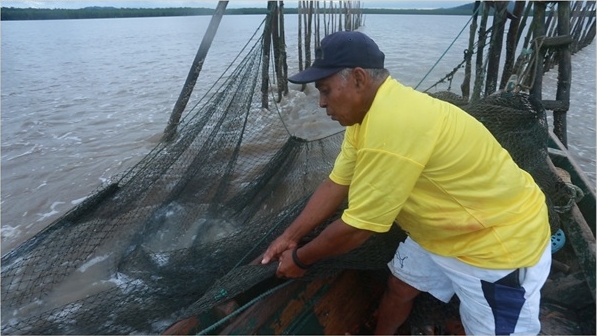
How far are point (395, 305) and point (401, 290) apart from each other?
13 cm

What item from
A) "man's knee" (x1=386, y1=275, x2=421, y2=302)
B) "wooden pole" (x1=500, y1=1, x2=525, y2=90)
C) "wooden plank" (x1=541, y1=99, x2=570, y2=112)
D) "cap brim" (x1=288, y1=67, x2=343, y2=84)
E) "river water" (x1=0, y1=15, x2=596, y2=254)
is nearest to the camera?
"cap brim" (x1=288, y1=67, x2=343, y2=84)

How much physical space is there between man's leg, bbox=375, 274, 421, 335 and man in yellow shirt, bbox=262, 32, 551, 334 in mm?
356

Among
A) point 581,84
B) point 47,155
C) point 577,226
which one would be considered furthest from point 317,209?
point 581,84

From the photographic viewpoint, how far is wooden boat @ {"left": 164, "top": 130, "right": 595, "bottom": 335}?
1845mm

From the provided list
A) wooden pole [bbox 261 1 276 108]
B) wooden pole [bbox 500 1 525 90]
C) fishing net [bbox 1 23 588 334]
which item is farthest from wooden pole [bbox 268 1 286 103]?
wooden pole [bbox 500 1 525 90]

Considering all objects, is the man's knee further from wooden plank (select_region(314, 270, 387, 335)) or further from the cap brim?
the cap brim

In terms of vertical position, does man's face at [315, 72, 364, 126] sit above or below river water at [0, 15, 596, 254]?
above

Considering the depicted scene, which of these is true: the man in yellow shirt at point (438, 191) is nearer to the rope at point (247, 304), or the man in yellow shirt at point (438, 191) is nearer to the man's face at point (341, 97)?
the man's face at point (341, 97)

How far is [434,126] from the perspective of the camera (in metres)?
1.32

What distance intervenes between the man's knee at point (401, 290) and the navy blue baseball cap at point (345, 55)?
1.24m

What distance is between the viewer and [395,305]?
2062mm

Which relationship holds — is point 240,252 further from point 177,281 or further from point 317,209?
point 317,209

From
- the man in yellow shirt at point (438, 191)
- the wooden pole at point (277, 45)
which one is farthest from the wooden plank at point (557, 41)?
the wooden pole at point (277, 45)

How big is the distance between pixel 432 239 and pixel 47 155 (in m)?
6.86
